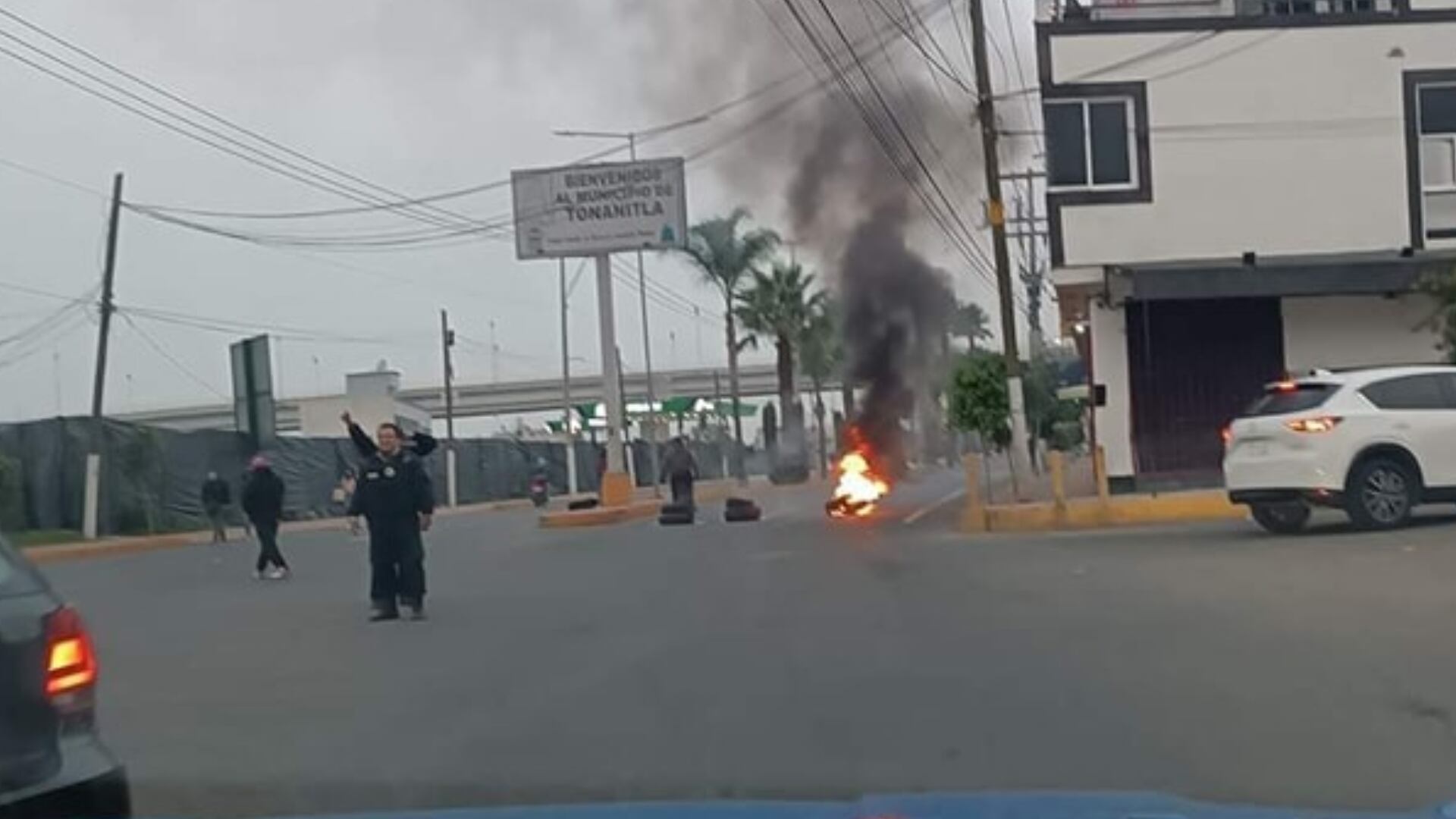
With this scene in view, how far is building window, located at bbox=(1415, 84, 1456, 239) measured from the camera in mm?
28094

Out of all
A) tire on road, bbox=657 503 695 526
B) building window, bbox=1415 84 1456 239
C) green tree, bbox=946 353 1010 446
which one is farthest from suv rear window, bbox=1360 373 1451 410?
tire on road, bbox=657 503 695 526

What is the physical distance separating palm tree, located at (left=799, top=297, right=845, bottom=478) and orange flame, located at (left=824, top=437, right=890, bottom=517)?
4.31 meters

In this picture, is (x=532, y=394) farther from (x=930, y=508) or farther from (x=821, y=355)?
(x=930, y=508)

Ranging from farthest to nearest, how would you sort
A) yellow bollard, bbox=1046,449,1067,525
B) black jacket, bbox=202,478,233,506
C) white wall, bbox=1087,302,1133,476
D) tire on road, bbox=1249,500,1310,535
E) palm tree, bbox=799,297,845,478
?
palm tree, bbox=799,297,845,478
black jacket, bbox=202,478,233,506
white wall, bbox=1087,302,1133,476
yellow bollard, bbox=1046,449,1067,525
tire on road, bbox=1249,500,1310,535

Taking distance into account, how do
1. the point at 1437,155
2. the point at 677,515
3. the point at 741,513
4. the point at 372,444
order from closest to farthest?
1. the point at 372,444
2. the point at 1437,155
3. the point at 741,513
4. the point at 677,515

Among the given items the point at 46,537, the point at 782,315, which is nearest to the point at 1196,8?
the point at 46,537

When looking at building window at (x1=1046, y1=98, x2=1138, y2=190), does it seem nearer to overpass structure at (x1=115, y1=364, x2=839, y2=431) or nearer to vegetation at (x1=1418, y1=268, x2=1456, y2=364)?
vegetation at (x1=1418, y1=268, x2=1456, y2=364)

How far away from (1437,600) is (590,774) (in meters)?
7.09

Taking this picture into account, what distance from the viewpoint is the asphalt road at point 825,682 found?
26.8ft

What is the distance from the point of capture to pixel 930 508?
32.0 meters

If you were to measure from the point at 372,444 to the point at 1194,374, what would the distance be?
1635cm

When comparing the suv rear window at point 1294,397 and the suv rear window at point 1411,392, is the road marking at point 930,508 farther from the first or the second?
the suv rear window at point 1411,392

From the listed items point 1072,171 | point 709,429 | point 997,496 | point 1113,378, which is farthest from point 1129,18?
point 709,429

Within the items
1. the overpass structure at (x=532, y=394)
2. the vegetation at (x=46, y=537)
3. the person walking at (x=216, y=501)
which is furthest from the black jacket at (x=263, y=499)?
the overpass structure at (x=532, y=394)
